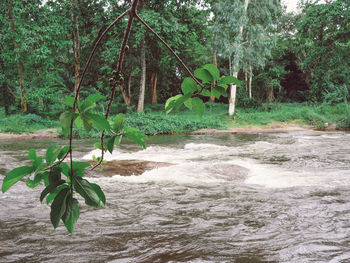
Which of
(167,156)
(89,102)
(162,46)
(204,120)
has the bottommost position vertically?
(167,156)

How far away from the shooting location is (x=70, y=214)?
2.72ft

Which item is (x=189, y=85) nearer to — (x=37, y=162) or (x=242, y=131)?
(x=37, y=162)

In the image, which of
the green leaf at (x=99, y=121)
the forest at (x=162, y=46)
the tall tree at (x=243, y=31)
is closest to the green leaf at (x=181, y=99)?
the green leaf at (x=99, y=121)

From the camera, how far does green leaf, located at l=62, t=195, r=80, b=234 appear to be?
32.4 inches

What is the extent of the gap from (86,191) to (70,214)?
7 cm

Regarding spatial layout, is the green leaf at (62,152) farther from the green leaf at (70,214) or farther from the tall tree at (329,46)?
the tall tree at (329,46)

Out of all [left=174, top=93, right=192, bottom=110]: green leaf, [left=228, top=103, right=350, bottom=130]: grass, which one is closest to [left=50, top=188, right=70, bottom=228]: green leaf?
[left=174, top=93, right=192, bottom=110]: green leaf

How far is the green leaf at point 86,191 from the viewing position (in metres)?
0.85

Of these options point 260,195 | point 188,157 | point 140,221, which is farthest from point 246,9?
point 140,221

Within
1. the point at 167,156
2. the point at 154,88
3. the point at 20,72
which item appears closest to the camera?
the point at 167,156

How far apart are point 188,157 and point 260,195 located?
386 cm

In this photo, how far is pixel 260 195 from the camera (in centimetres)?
467

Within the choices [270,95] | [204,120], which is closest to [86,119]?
[204,120]

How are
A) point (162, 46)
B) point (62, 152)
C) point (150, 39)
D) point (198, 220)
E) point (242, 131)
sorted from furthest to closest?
1. point (150, 39)
2. point (162, 46)
3. point (242, 131)
4. point (198, 220)
5. point (62, 152)
